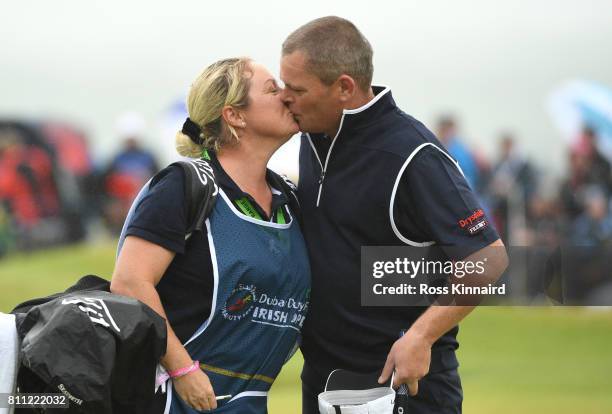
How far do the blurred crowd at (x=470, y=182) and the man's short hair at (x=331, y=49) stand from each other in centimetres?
818

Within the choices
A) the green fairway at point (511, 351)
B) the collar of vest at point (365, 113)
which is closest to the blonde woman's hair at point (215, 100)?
the collar of vest at point (365, 113)

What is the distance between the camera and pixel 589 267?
478 inches

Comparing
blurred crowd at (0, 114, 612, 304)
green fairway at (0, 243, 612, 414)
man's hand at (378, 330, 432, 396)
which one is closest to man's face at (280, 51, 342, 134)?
man's hand at (378, 330, 432, 396)

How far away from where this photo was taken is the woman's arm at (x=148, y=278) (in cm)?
375

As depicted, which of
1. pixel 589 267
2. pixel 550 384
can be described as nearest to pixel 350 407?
pixel 550 384

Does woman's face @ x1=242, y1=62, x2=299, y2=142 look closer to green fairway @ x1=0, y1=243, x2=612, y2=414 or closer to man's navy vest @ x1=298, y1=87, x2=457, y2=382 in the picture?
man's navy vest @ x1=298, y1=87, x2=457, y2=382

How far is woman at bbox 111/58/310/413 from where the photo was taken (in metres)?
3.78

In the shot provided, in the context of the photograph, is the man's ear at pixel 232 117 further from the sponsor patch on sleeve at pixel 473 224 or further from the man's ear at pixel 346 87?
the sponsor patch on sleeve at pixel 473 224

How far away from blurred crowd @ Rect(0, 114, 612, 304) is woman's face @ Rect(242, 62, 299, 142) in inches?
324

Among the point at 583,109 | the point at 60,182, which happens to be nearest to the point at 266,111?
the point at 583,109

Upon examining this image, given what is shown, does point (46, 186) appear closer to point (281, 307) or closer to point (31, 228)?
point (31, 228)

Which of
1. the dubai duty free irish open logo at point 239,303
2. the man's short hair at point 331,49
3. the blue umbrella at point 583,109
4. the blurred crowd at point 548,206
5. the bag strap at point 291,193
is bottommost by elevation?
the blurred crowd at point 548,206

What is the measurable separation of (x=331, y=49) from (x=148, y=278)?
3.82ft

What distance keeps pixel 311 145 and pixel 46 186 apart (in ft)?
35.8
